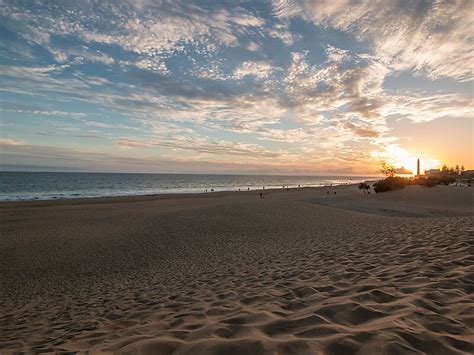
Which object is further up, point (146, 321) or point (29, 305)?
point (146, 321)

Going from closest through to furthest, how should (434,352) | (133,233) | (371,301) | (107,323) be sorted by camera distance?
1. (434,352)
2. (371,301)
3. (107,323)
4. (133,233)

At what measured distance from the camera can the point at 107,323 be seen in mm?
4887

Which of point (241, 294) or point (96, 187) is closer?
point (241, 294)

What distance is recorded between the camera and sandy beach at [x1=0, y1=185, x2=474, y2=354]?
3.02 metres

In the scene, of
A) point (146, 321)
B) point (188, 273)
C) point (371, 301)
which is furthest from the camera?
point (188, 273)

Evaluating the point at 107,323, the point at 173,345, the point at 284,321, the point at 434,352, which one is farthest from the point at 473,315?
the point at 107,323

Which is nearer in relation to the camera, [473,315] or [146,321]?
[473,315]

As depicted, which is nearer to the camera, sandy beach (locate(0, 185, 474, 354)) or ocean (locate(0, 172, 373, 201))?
sandy beach (locate(0, 185, 474, 354))

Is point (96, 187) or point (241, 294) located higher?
point (241, 294)

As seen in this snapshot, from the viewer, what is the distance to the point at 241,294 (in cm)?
538

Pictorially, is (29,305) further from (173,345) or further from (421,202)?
(421,202)

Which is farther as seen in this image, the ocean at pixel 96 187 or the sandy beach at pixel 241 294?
the ocean at pixel 96 187

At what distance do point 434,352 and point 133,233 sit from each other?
14.2 m

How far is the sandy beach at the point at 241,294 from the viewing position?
3.02 m
